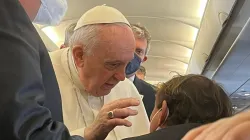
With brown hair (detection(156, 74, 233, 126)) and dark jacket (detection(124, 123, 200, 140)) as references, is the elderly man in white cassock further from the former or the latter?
dark jacket (detection(124, 123, 200, 140))

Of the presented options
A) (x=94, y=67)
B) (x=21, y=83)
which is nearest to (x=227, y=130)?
(x=21, y=83)

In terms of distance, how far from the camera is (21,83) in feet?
2.83

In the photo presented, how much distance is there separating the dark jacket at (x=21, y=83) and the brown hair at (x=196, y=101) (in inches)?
23.2

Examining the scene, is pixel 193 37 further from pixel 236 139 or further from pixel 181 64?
pixel 236 139

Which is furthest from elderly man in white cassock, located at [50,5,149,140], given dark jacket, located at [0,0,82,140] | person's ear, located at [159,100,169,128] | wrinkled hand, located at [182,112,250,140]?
wrinkled hand, located at [182,112,250,140]

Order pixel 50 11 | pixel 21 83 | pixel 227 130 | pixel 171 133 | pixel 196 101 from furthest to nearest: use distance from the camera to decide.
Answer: pixel 196 101
pixel 50 11
pixel 171 133
pixel 21 83
pixel 227 130

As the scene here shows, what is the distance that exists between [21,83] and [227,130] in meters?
0.49

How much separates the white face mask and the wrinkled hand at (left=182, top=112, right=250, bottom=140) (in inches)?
29.7

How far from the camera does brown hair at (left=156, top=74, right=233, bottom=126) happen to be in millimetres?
1440

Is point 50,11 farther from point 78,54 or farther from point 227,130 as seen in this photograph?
point 227,130

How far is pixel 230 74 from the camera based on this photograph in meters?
6.14

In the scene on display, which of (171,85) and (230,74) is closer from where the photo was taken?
(171,85)

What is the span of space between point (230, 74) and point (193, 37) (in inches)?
80.1

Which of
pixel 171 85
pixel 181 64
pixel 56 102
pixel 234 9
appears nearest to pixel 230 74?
pixel 234 9
